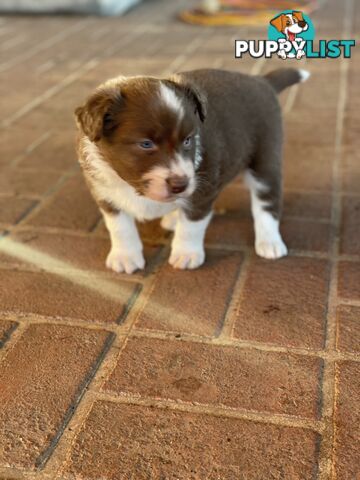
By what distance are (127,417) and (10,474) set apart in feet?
1.56

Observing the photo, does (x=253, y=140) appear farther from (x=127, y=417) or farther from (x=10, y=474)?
(x=10, y=474)

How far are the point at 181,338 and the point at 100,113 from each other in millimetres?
1077

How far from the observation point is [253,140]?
3.29 m

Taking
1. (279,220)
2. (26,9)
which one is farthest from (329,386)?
(26,9)

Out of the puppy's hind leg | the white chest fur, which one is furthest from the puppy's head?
the puppy's hind leg

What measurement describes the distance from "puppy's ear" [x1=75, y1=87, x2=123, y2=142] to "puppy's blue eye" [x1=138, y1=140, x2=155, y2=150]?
0.15 metres

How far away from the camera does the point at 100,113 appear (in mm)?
2582

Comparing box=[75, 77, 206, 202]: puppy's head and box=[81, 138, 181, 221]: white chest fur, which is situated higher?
box=[75, 77, 206, 202]: puppy's head

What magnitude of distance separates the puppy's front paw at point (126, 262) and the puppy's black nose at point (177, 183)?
82 cm

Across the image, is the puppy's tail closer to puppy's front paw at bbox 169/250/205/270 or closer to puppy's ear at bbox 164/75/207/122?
puppy's ear at bbox 164/75/207/122

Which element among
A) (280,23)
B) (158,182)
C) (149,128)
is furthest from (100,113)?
(280,23)

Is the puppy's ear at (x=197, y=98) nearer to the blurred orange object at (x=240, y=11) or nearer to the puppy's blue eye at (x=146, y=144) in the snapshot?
the puppy's blue eye at (x=146, y=144)

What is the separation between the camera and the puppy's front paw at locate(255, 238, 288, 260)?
3416 mm

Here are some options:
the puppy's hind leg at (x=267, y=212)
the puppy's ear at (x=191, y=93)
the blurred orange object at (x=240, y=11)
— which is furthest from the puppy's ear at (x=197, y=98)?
the blurred orange object at (x=240, y=11)
